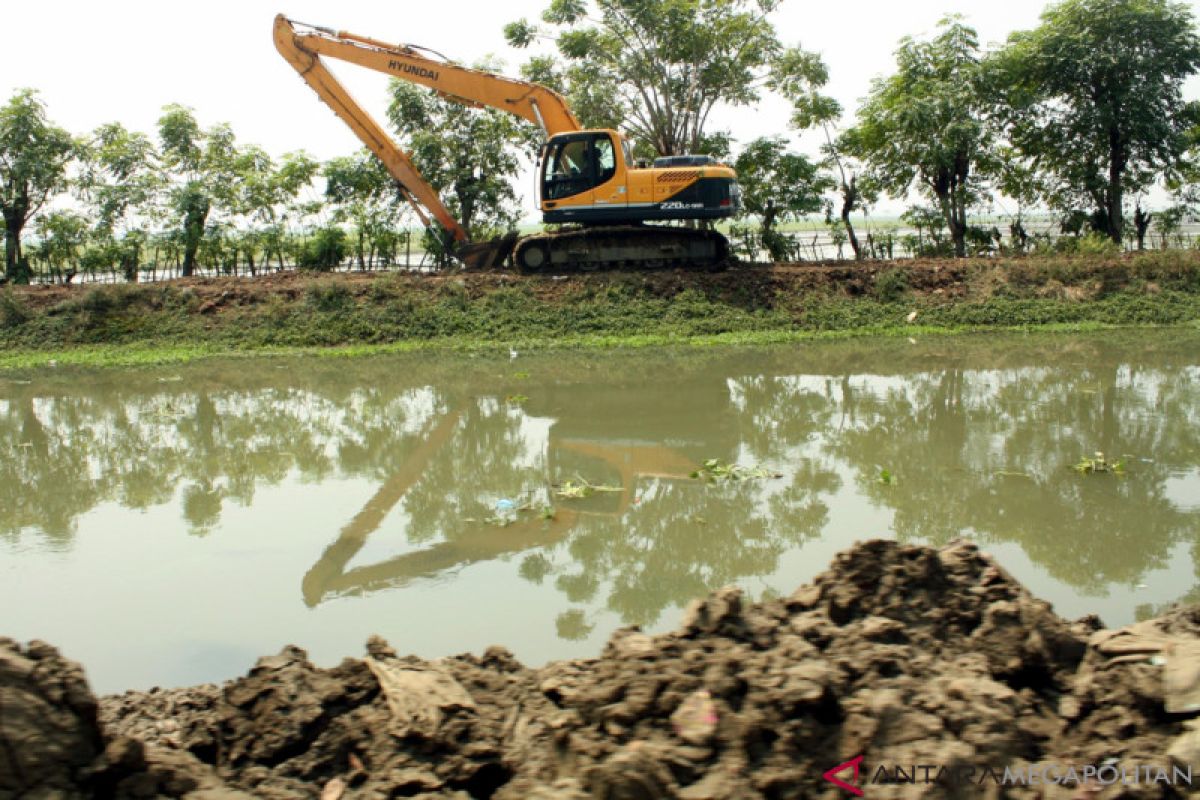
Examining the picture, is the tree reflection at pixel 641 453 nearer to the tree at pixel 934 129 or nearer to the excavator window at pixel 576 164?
the excavator window at pixel 576 164

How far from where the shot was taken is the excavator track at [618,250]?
18719 mm

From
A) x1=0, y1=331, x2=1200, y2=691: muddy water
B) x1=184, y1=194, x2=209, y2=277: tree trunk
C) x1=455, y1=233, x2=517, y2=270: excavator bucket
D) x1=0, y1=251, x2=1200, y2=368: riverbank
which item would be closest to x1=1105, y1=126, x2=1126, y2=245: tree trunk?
x1=0, y1=251, x2=1200, y2=368: riverbank

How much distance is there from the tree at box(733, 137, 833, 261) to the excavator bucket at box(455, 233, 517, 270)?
282 inches

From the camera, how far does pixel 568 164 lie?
1758cm

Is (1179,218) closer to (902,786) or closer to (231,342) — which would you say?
(231,342)

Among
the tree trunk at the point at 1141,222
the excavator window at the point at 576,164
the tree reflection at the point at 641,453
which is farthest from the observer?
the tree trunk at the point at 1141,222

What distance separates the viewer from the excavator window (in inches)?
680

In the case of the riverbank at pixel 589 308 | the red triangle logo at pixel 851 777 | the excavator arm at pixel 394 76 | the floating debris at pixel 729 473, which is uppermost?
the excavator arm at pixel 394 76

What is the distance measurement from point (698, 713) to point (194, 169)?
959 inches

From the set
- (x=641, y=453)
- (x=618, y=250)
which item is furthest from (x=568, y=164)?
(x=641, y=453)

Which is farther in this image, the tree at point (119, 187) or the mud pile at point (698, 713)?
the tree at point (119, 187)

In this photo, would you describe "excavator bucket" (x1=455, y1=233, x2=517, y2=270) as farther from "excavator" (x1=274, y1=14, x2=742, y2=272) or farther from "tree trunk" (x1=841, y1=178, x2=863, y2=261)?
"tree trunk" (x1=841, y1=178, x2=863, y2=261)

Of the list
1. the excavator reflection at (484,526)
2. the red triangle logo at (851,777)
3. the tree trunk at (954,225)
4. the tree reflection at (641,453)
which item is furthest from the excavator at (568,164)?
the red triangle logo at (851,777)

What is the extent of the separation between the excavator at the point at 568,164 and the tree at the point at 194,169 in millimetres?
6336
